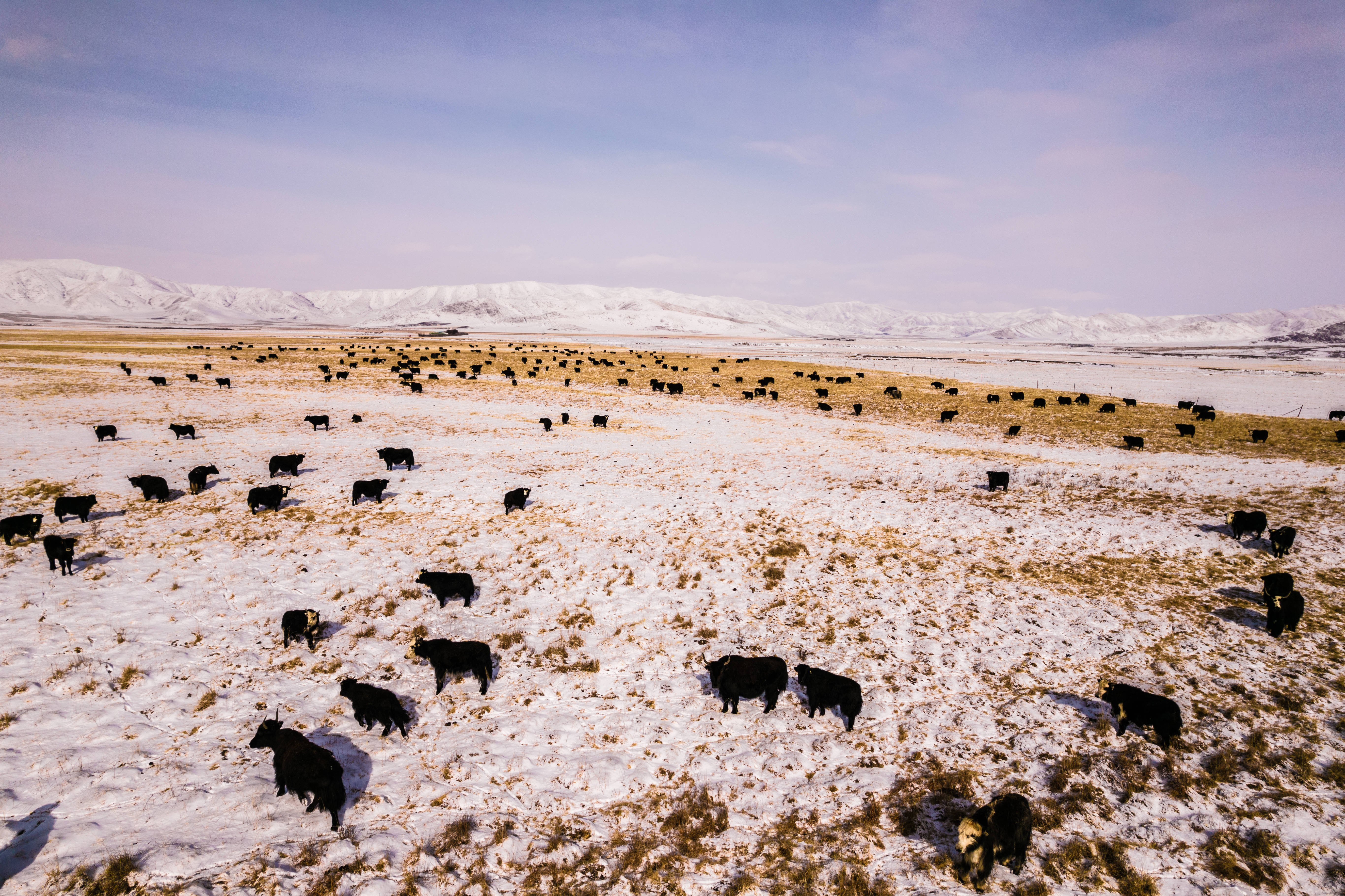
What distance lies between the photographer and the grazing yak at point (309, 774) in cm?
673

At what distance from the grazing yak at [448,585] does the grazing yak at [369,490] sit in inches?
243

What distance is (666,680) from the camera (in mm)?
9867

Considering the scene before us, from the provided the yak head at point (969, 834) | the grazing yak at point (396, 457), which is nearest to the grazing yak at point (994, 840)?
the yak head at point (969, 834)

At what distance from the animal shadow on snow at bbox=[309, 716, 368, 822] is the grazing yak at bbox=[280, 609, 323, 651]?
8.61 feet

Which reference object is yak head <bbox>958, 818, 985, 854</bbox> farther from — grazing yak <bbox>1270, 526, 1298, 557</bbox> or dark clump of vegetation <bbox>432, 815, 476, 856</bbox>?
grazing yak <bbox>1270, 526, 1298, 557</bbox>

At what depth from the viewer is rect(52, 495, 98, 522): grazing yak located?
14.0m

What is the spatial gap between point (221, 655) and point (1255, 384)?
8327cm

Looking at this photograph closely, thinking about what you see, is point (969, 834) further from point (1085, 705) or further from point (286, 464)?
point (286, 464)

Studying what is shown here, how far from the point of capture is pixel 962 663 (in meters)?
10.2

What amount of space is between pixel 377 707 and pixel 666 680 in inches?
188

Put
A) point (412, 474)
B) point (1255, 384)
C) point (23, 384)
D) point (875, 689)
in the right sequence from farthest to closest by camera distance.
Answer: point (1255, 384)
point (23, 384)
point (412, 474)
point (875, 689)

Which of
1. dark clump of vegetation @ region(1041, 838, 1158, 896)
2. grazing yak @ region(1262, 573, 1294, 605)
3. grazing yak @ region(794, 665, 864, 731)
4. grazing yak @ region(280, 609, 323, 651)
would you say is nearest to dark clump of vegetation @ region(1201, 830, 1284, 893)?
dark clump of vegetation @ region(1041, 838, 1158, 896)

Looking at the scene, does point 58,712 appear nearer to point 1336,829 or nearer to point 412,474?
point 412,474

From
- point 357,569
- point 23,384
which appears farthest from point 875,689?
point 23,384
